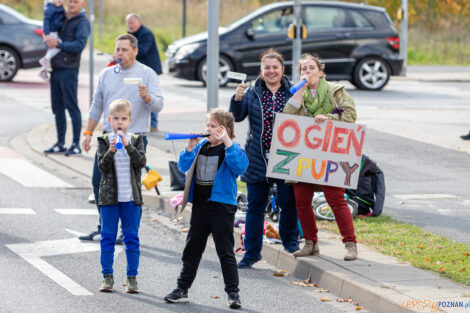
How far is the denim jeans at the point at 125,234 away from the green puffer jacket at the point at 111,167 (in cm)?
8

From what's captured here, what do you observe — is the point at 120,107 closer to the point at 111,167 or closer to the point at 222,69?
the point at 111,167

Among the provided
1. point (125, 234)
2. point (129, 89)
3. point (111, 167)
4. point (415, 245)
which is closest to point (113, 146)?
point (111, 167)

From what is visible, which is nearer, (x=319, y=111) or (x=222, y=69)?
(x=319, y=111)

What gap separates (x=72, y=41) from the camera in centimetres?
1358

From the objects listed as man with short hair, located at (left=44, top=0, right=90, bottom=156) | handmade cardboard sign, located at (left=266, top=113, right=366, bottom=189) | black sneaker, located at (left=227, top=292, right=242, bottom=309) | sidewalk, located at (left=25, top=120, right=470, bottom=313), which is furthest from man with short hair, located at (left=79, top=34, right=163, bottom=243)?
man with short hair, located at (left=44, top=0, right=90, bottom=156)

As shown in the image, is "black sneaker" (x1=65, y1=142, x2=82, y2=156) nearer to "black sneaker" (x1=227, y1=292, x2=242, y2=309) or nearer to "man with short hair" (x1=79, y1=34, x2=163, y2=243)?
"man with short hair" (x1=79, y1=34, x2=163, y2=243)

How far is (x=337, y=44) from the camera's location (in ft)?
77.2

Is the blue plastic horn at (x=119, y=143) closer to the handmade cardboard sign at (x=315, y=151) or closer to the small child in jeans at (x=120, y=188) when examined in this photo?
the small child in jeans at (x=120, y=188)

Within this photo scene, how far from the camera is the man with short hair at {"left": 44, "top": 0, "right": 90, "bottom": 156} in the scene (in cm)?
1350

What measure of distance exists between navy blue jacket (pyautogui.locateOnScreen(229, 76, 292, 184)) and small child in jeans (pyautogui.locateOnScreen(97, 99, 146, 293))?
109cm

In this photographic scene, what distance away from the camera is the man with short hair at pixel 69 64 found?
13500mm

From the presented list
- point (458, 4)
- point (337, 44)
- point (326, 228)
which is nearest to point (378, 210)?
point (326, 228)

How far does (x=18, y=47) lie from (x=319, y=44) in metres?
7.12

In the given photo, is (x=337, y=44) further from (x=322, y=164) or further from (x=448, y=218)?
(x=322, y=164)
